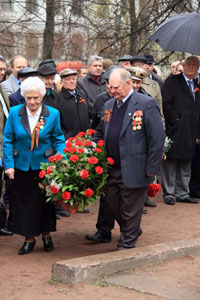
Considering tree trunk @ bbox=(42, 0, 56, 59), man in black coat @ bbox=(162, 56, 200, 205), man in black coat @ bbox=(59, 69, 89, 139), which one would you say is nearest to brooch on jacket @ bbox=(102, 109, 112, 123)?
man in black coat @ bbox=(59, 69, 89, 139)

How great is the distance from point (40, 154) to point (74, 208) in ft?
2.44

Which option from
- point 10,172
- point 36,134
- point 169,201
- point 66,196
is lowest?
point 169,201

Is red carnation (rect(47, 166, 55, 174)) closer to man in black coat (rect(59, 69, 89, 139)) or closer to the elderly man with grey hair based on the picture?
man in black coat (rect(59, 69, 89, 139))

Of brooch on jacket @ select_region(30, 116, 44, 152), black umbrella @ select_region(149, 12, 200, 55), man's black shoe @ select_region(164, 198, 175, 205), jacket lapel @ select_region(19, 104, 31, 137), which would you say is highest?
black umbrella @ select_region(149, 12, 200, 55)

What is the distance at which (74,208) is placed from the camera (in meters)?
7.51

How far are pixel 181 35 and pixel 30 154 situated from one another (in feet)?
13.5

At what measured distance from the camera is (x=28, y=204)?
25.8ft

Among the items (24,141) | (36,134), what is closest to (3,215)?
(24,141)

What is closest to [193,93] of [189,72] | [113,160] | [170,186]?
[189,72]

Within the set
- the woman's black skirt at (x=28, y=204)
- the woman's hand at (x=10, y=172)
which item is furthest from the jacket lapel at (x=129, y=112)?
the woman's hand at (x=10, y=172)

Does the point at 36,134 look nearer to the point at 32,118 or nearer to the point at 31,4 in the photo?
the point at 32,118

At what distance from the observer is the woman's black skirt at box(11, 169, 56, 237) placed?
7.83 m

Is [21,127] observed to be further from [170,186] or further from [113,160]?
[170,186]

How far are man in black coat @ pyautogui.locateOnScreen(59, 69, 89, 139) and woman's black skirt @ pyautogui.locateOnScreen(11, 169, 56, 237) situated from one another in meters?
2.03
